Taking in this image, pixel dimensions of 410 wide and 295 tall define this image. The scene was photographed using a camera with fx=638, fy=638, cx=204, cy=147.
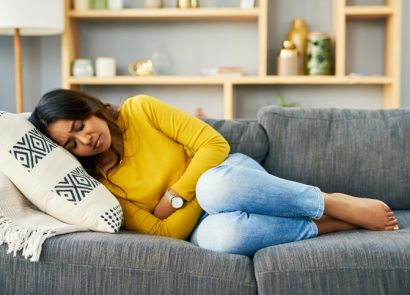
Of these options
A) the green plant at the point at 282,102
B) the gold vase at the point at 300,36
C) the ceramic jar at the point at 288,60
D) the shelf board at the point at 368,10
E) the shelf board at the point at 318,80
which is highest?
the shelf board at the point at 368,10

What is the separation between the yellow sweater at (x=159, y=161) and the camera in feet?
6.15

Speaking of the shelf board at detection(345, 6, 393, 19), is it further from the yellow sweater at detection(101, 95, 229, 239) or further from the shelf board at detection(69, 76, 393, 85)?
the yellow sweater at detection(101, 95, 229, 239)

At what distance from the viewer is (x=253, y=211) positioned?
1.71 m

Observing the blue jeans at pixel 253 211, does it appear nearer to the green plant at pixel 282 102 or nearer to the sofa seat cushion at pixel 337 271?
the sofa seat cushion at pixel 337 271

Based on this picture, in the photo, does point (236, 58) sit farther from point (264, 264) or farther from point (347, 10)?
point (264, 264)

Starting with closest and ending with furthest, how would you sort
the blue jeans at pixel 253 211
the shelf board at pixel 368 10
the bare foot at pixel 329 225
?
the blue jeans at pixel 253 211
the bare foot at pixel 329 225
the shelf board at pixel 368 10

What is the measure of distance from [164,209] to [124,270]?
0.36 m

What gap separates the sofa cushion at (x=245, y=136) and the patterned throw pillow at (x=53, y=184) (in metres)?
0.56

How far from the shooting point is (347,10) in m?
3.58

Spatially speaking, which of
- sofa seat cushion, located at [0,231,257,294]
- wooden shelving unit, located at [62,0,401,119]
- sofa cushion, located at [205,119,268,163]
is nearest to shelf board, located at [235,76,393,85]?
wooden shelving unit, located at [62,0,401,119]

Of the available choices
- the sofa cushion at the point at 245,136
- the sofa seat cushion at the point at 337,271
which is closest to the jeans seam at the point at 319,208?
the sofa seat cushion at the point at 337,271

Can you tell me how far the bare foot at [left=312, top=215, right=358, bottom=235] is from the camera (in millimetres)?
1799

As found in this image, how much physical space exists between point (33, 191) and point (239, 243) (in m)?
0.58

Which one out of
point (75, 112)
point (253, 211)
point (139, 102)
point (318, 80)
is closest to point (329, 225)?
point (253, 211)
